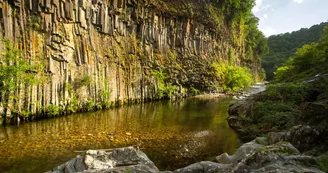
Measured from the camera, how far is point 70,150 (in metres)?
10.9

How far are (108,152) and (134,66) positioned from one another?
23602mm

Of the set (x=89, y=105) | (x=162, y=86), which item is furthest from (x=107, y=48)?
(x=162, y=86)

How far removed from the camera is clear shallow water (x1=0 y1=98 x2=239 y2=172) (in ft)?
32.2

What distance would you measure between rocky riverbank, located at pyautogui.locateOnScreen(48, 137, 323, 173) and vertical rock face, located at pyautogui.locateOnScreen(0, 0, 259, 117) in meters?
12.7

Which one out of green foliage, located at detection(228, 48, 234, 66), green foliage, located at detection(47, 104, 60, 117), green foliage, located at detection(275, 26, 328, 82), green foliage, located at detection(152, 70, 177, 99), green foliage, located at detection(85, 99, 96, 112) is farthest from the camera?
green foliage, located at detection(228, 48, 234, 66)

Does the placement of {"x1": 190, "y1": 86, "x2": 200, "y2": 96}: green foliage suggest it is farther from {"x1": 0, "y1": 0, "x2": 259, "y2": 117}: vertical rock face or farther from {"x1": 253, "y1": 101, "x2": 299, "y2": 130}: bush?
{"x1": 253, "y1": 101, "x2": 299, "y2": 130}: bush

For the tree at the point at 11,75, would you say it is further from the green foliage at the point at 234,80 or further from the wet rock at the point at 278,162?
the green foliage at the point at 234,80

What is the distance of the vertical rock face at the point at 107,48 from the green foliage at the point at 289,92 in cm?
1676

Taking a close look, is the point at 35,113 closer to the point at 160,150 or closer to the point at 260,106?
the point at 160,150

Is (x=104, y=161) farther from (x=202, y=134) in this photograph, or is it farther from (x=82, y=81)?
(x=82, y=81)

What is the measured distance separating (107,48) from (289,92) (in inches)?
801

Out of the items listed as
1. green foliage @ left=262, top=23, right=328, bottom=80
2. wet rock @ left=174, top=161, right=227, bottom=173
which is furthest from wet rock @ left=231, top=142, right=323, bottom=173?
green foliage @ left=262, top=23, right=328, bottom=80

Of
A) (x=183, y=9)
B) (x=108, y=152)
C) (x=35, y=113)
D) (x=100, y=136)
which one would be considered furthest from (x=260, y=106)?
(x=183, y=9)

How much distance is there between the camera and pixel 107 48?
26.6m
